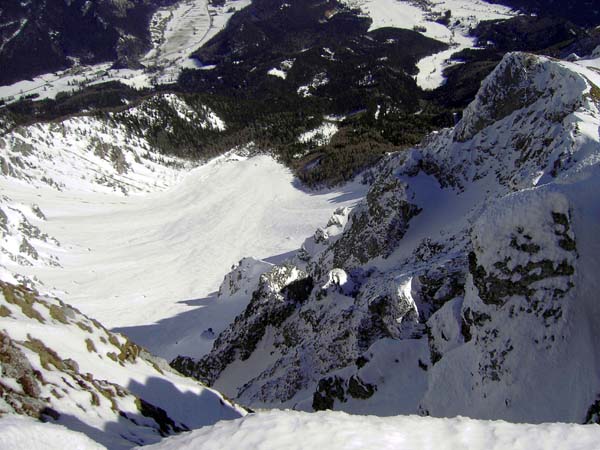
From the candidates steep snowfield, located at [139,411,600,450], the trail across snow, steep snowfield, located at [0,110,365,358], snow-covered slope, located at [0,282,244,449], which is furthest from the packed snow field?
the trail across snow

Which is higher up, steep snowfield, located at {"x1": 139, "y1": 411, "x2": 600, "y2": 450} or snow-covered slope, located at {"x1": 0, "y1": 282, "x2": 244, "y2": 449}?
steep snowfield, located at {"x1": 139, "y1": 411, "x2": 600, "y2": 450}

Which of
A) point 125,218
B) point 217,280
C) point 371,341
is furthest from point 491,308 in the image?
point 125,218

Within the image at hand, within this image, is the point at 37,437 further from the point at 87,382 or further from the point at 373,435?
the point at 87,382

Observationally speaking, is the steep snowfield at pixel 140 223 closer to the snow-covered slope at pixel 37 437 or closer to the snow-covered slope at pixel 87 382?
the snow-covered slope at pixel 87 382

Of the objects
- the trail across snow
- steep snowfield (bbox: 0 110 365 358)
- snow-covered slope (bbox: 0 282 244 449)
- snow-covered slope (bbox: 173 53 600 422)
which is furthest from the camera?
steep snowfield (bbox: 0 110 365 358)

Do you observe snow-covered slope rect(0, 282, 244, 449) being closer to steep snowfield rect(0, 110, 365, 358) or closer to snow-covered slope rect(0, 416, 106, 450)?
snow-covered slope rect(0, 416, 106, 450)

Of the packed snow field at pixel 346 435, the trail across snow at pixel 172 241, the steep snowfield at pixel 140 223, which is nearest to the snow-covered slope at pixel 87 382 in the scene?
the packed snow field at pixel 346 435

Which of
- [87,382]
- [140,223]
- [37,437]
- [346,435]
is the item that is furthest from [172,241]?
[346,435]
